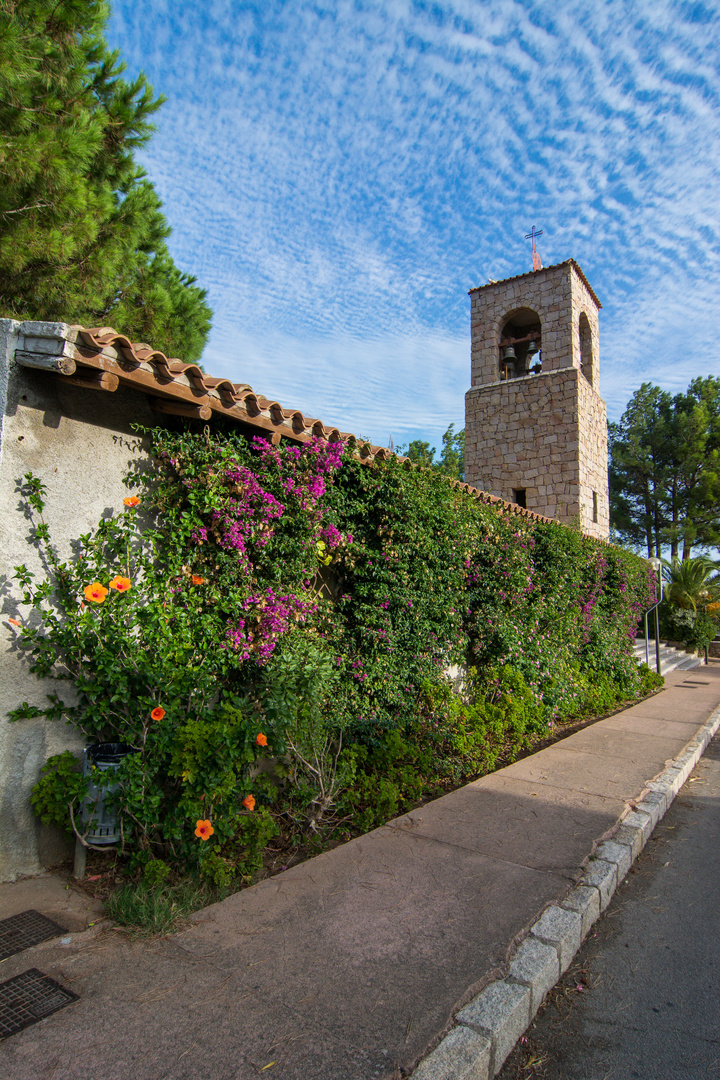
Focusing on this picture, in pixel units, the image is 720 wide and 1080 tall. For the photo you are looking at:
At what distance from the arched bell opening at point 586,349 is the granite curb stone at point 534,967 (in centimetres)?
1333

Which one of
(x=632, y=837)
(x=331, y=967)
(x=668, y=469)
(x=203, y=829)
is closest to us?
(x=331, y=967)

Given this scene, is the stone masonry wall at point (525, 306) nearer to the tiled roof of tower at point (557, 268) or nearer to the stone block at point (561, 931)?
the tiled roof of tower at point (557, 268)

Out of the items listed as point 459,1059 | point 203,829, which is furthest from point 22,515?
point 459,1059

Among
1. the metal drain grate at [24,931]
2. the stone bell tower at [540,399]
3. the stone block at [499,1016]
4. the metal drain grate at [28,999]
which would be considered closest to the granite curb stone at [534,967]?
the stone block at [499,1016]

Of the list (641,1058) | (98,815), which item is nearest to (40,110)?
(98,815)

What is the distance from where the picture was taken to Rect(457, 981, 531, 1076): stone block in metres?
2.15

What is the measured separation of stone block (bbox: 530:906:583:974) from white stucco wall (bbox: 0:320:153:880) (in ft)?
8.48

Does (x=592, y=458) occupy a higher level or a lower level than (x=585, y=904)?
higher

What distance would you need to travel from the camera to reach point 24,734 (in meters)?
3.26

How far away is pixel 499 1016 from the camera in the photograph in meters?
2.21

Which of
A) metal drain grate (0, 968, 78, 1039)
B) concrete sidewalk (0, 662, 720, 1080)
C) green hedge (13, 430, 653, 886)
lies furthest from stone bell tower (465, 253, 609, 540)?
metal drain grate (0, 968, 78, 1039)

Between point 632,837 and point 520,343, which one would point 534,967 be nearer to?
point 632,837

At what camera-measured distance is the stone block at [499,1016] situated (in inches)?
84.6

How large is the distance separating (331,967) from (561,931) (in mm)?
1118
